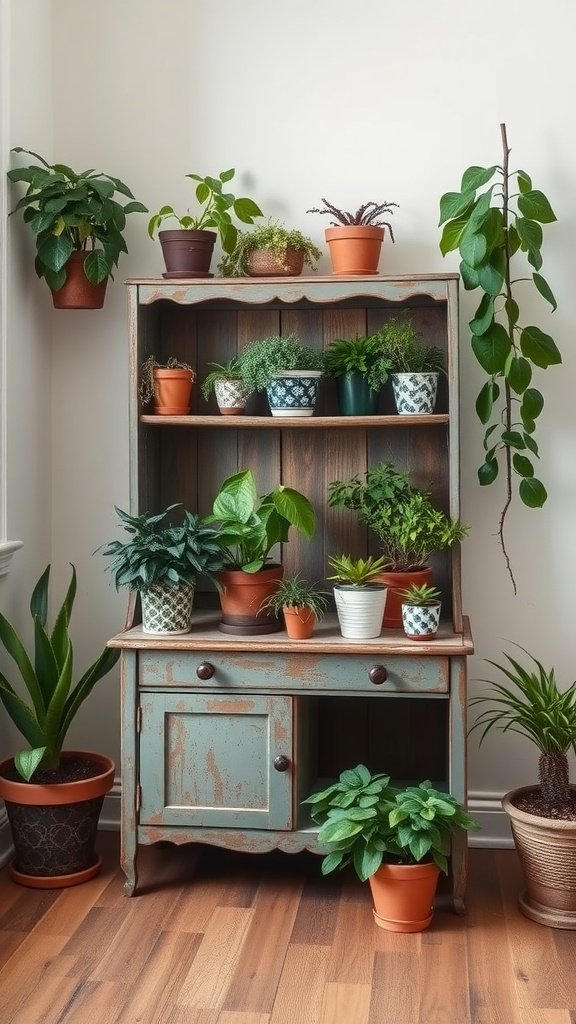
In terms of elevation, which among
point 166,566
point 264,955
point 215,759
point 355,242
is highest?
point 355,242

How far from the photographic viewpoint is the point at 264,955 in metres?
2.50

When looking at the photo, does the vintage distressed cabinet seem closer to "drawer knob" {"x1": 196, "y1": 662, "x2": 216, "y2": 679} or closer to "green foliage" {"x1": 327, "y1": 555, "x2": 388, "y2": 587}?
"drawer knob" {"x1": 196, "y1": 662, "x2": 216, "y2": 679}

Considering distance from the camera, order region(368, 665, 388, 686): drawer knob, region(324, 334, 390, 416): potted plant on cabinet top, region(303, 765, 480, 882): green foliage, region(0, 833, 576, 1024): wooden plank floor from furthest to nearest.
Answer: region(324, 334, 390, 416): potted plant on cabinet top < region(368, 665, 388, 686): drawer knob < region(303, 765, 480, 882): green foliage < region(0, 833, 576, 1024): wooden plank floor

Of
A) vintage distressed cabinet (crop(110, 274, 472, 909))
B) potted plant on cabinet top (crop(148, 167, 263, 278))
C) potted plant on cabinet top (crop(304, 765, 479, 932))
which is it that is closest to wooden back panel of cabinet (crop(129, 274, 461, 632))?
vintage distressed cabinet (crop(110, 274, 472, 909))

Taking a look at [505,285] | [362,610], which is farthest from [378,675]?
[505,285]

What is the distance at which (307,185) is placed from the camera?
316 centimetres

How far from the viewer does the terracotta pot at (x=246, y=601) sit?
286 cm

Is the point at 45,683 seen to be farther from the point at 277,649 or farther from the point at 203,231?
the point at 203,231

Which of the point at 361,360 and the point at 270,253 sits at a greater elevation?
the point at 270,253

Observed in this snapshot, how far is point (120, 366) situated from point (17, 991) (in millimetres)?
1739

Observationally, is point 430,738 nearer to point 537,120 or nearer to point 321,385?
point 321,385

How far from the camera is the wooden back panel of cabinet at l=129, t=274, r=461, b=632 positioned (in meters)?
3.11

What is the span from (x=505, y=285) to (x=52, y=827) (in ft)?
6.18

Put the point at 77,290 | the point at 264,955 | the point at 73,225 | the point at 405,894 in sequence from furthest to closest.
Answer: the point at 77,290 → the point at 73,225 → the point at 405,894 → the point at 264,955
